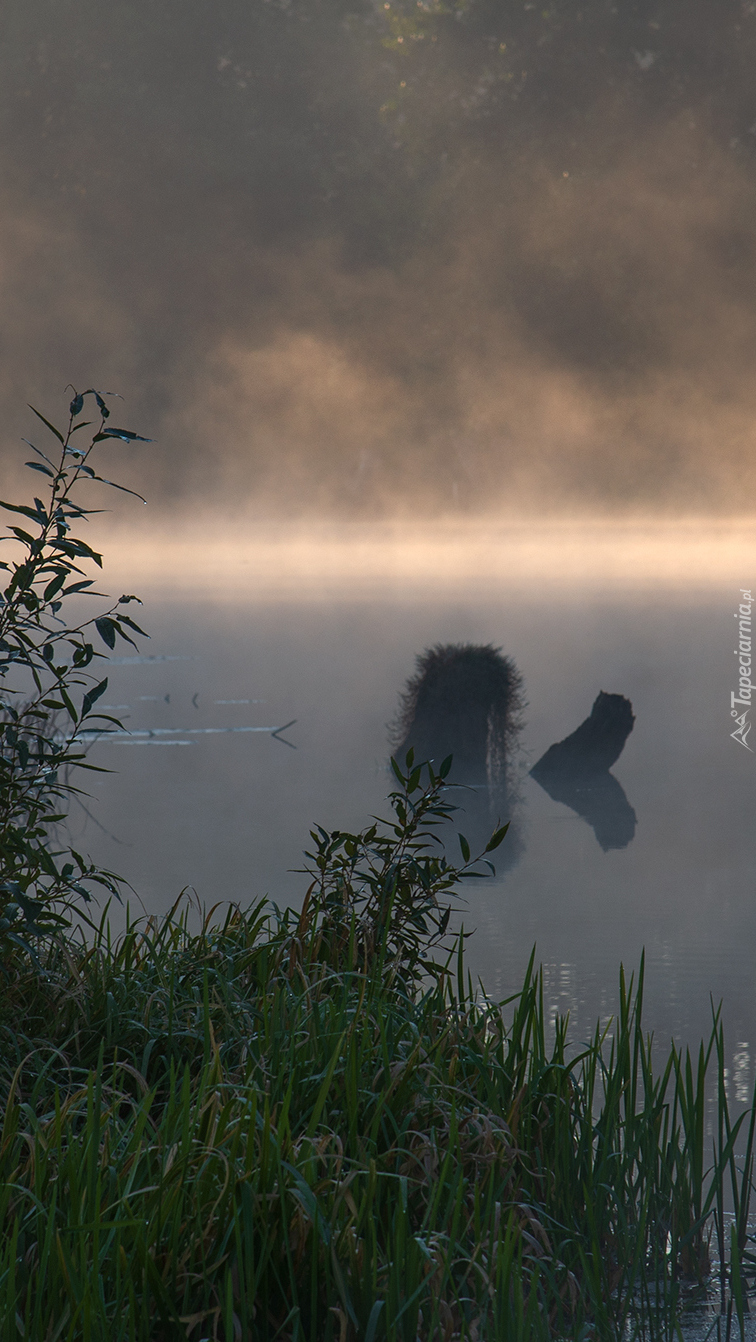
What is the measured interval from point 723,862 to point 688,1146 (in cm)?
1021

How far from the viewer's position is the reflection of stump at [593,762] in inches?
652

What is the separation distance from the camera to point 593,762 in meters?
17.1

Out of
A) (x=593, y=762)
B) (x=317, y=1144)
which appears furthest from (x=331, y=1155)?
(x=593, y=762)

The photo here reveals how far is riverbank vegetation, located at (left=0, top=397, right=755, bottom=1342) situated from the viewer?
2.19 meters

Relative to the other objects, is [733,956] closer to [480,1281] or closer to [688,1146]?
[688,1146]

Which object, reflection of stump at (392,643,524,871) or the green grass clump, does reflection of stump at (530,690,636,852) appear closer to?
reflection of stump at (392,643,524,871)

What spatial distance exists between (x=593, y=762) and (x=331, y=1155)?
15.2 meters

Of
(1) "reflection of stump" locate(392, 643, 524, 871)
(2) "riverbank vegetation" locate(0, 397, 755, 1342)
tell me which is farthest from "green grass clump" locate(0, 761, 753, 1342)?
(1) "reflection of stump" locate(392, 643, 524, 871)

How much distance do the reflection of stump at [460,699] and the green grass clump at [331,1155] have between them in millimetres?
10973

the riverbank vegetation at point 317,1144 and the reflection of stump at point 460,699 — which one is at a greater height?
the reflection of stump at point 460,699

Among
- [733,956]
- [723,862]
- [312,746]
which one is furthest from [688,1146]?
[312,746]

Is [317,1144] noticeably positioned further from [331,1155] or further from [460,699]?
[460,699]

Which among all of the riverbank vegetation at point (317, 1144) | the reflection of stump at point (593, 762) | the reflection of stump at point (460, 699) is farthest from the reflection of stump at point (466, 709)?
the riverbank vegetation at point (317, 1144)

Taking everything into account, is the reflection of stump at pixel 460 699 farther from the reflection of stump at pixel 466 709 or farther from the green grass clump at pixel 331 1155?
the green grass clump at pixel 331 1155
